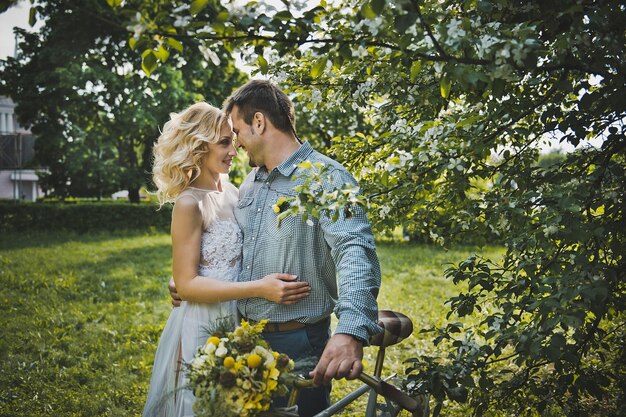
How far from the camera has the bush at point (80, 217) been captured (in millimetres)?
19531


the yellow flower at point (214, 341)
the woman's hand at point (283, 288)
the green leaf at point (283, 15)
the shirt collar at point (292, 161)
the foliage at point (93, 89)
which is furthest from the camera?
the foliage at point (93, 89)

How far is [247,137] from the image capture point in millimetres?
3006

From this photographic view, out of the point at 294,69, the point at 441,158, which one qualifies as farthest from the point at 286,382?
the point at 294,69

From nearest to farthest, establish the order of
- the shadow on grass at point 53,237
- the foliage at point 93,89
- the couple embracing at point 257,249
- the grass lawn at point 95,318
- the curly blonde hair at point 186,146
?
the couple embracing at point 257,249, the curly blonde hair at point 186,146, the grass lawn at point 95,318, the shadow on grass at point 53,237, the foliage at point 93,89

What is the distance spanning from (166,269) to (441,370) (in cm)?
1020

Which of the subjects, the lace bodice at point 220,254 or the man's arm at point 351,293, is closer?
the man's arm at point 351,293

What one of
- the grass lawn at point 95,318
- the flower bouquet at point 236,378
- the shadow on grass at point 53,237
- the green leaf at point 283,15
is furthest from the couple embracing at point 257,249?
the shadow on grass at point 53,237

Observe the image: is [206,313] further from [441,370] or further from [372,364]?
[372,364]

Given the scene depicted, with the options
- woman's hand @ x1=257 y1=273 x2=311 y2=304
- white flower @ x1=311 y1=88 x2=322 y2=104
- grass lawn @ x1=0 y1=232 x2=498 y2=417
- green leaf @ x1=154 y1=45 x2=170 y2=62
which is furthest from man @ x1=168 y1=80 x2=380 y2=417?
grass lawn @ x1=0 y1=232 x2=498 y2=417

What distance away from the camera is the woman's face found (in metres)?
3.50

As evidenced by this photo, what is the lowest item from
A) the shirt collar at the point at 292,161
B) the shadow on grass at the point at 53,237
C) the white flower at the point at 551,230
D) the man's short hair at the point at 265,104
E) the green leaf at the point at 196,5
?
the shadow on grass at the point at 53,237

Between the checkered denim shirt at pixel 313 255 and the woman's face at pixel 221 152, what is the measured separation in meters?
0.37

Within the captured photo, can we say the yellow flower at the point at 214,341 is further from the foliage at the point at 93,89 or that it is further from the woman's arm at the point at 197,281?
the foliage at the point at 93,89

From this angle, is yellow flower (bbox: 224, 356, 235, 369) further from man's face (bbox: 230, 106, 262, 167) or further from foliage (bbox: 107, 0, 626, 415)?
man's face (bbox: 230, 106, 262, 167)
